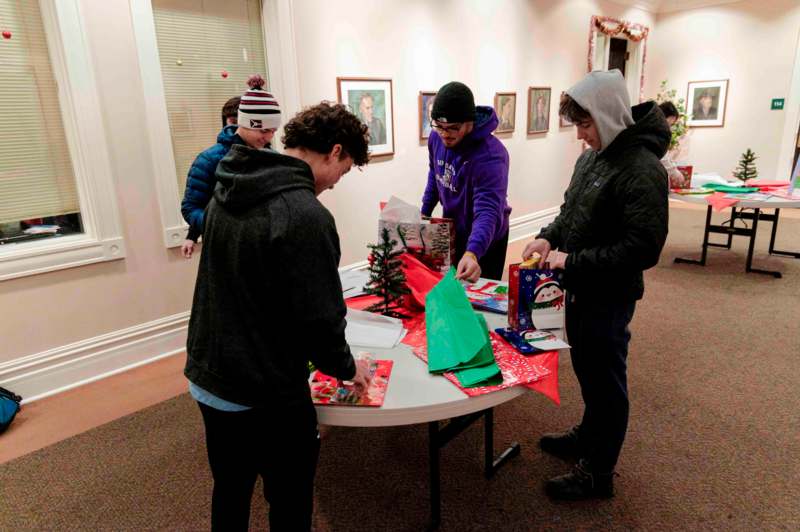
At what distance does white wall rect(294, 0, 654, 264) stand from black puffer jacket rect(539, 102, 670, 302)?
2491 mm

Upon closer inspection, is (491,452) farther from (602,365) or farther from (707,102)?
(707,102)

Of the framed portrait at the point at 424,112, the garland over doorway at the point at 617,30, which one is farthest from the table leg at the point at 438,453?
the garland over doorway at the point at 617,30

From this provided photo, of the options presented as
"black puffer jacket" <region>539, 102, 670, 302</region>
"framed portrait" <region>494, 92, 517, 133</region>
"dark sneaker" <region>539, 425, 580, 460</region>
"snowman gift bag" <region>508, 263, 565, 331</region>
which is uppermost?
"framed portrait" <region>494, 92, 517, 133</region>

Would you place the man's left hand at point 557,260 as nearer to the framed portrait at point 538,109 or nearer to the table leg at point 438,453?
the table leg at point 438,453

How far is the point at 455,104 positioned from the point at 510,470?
5.06 feet

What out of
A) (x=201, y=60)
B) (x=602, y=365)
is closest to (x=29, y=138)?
(x=201, y=60)

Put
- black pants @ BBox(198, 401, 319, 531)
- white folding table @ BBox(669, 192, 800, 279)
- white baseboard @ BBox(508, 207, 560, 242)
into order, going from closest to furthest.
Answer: black pants @ BBox(198, 401, 319, 531), white folding table @ BBox(669, 192, 800, 279), white baseboard @ BBox(508, 207, 560, 242)

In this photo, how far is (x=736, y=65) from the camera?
734 cm

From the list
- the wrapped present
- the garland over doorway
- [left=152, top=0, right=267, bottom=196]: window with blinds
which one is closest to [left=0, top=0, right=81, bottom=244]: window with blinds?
[left=152, top=0, right=267, bottom=196]: window with blinds

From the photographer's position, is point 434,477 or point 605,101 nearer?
point 605,101

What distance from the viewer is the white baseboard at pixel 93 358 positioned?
8.75 ft

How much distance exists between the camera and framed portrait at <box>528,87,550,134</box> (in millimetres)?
5634

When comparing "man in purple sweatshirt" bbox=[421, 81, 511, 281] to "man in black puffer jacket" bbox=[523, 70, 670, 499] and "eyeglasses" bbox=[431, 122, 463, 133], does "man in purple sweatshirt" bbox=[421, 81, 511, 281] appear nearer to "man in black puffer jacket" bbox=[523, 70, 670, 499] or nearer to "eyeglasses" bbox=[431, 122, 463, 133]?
"eyeglasses" bbox=[431, 122, 463, 133]

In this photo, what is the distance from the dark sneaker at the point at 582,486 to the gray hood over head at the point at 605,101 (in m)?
1.23
